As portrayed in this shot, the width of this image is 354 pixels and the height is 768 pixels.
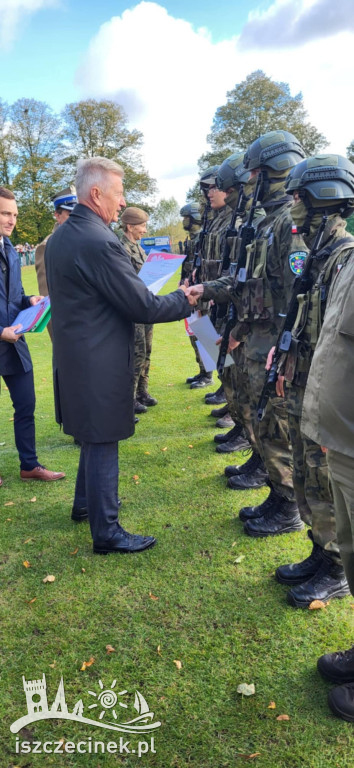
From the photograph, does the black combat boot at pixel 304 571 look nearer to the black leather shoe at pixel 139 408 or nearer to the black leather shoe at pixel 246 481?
the black leather shoe at pixel 246 481

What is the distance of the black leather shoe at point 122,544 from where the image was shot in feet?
11.5

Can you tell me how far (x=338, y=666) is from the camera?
7.74ft

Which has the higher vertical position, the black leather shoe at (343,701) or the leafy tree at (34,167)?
the leafy tree at (34,167)

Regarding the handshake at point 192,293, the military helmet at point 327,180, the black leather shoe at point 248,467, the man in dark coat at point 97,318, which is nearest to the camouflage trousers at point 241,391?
the black leather shoe at point 248,467

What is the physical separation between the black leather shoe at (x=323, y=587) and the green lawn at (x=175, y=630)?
6cm

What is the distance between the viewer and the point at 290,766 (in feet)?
6.56

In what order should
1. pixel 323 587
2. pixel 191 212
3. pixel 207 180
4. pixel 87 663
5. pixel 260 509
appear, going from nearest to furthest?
pixel 87 663 < pixel 323 587 < pixel 260 509 < pixel 207 180 < pixel 191 212

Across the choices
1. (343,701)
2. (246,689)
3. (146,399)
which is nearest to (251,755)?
(246,689)

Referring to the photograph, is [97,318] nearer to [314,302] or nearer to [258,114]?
[314,302]

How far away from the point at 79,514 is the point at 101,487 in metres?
0.77

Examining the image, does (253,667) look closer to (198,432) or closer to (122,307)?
(122,307)

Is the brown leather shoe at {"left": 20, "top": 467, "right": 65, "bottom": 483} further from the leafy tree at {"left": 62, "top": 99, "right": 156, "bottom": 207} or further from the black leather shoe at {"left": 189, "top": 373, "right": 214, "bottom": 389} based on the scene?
the leafy tree at {"left": 62, "top": 99, "right": 156, "bottom": 207}

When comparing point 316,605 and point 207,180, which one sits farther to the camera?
point 207,180

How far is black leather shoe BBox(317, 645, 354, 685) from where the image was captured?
234 centimetres
